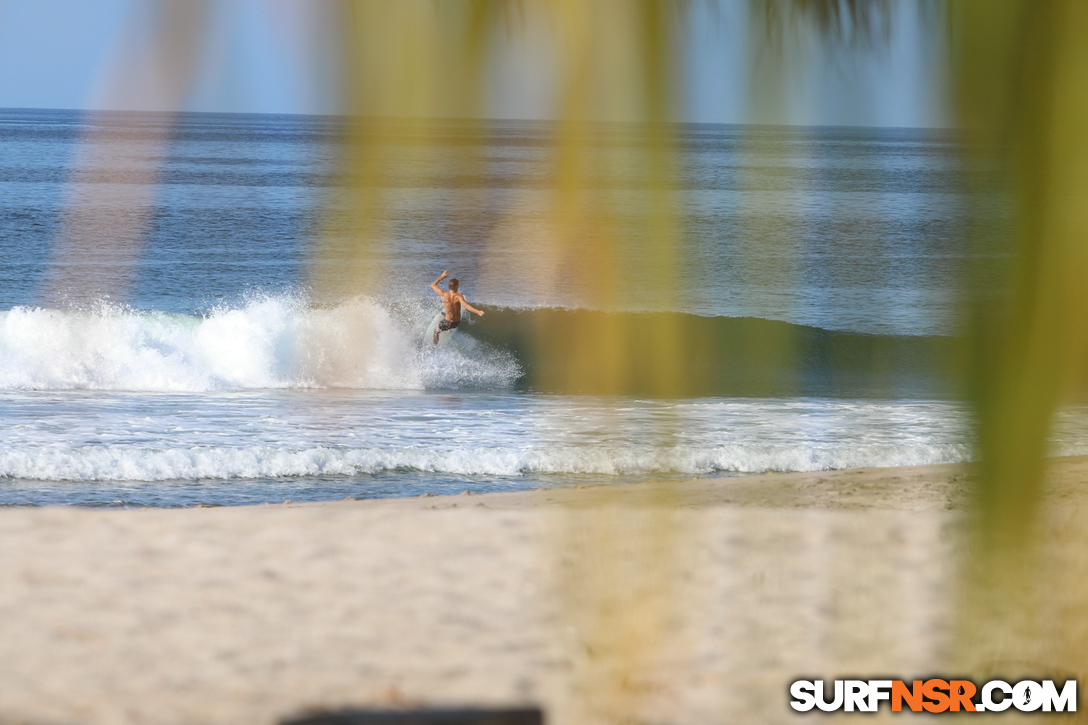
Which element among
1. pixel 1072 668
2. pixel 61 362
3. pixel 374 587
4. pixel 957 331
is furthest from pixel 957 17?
pixel 61 362

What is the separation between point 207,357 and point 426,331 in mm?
3600

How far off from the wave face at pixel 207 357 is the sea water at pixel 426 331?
0.07m

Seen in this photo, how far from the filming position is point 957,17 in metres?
0.73

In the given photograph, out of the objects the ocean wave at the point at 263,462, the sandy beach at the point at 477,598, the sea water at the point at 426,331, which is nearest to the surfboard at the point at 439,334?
the sea water at the point at 426,331

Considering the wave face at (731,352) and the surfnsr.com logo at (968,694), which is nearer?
the wave face at (731,352)

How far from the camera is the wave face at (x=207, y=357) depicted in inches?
586

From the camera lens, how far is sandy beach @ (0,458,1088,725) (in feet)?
2.47

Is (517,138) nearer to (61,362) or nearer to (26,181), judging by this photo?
(61,362)

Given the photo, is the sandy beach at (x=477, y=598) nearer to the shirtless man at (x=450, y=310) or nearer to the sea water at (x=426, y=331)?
the sea water at (x=426, y=331)

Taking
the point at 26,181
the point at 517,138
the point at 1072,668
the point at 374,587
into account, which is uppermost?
the point at 26,181

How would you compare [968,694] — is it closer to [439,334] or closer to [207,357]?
[439,334]

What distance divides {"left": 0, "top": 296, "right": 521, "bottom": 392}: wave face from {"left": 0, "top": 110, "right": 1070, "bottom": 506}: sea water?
0.07m

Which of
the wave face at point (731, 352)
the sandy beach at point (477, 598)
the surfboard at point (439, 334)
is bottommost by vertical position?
the sandy beach at point (477, 598)

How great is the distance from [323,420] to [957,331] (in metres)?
9.27
